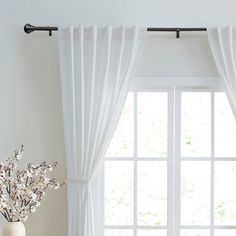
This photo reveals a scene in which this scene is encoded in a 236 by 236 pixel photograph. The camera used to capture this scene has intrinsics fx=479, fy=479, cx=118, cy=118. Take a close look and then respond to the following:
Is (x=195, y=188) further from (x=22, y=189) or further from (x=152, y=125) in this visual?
(x=22, y=189)

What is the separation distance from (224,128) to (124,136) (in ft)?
2.45

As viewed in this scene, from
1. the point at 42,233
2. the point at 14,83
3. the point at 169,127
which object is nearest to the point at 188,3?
the point at 169,127

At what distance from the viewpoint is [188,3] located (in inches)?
139

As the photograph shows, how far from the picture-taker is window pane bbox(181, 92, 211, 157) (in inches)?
141

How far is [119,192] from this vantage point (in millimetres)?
3568

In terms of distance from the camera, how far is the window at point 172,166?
3.56m

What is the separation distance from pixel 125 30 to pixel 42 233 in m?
1.59

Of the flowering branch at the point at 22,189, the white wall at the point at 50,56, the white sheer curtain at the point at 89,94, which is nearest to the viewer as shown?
the flowering branch at the point at 22,189

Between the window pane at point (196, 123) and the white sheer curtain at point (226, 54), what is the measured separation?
22 centimetres

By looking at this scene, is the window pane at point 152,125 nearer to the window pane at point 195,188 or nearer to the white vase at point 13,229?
the window pane at point 195,188

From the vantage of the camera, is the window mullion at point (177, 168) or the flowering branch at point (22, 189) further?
the window mullion at point (177, 168)

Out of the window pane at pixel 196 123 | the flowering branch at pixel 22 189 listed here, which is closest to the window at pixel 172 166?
the window pane at pixel 196 123

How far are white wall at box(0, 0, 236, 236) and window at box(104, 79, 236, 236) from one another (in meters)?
0.26

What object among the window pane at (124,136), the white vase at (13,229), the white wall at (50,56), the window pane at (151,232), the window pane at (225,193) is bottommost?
the window pane at (151,232)
